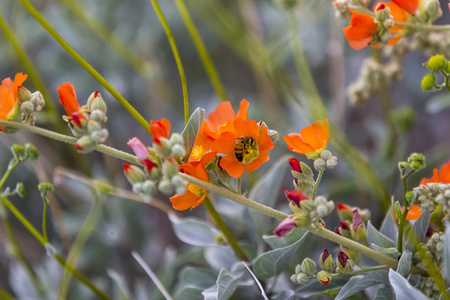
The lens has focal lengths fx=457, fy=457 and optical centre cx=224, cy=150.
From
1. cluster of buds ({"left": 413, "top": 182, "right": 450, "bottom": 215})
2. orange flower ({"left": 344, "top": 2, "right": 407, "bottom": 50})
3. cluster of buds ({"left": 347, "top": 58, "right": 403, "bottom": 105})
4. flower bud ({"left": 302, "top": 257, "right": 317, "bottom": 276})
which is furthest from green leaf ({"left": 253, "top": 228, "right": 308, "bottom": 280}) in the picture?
cluster of buds ({"left": 347, "top": 58, "right": 403, "bottom": 105})

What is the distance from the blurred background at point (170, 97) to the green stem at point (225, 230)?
25cm

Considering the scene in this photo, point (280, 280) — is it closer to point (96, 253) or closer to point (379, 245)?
point (379, 245)

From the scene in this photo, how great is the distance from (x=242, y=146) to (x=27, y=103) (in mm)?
237

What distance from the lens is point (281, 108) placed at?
4.02 feet

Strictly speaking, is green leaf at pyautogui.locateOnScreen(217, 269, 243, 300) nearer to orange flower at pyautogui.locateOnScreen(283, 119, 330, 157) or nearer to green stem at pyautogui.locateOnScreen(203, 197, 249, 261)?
green stem at pyautogui.locateOnScreen(203, 197, 249, 261)

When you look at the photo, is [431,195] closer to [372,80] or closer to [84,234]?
[372,80]

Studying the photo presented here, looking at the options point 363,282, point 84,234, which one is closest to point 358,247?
point 363,282

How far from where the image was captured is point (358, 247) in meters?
0.50

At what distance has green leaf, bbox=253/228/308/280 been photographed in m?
0.57

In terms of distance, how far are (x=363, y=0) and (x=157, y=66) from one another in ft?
2.58

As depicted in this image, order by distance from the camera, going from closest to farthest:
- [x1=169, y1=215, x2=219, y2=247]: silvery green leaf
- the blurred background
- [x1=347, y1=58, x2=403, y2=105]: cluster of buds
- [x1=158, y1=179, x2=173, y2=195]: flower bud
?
1. [x1=158, y1=179, x2=173, y2=195]: flower bud
2. [x1=169, y1=215, x2=219, y2=247]: silvery green leaf
3. [x1=347, y1=58, x2=403, y2=105]: cluster of buds
4. the blurred background

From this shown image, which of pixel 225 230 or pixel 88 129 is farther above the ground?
pixel 88 129

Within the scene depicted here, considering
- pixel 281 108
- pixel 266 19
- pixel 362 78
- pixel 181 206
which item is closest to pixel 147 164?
pixel 181 206

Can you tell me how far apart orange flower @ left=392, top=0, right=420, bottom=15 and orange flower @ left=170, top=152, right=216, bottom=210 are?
11.9 inches
